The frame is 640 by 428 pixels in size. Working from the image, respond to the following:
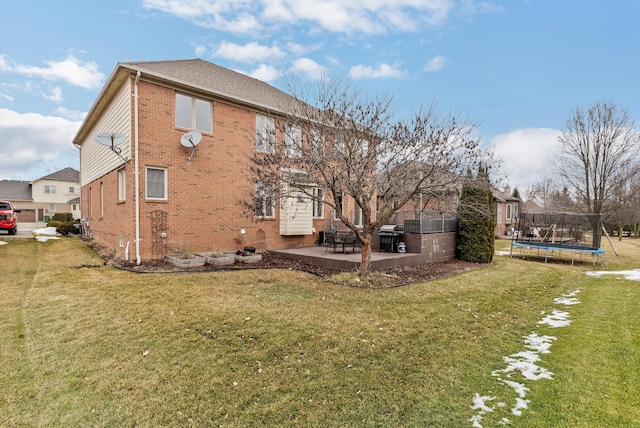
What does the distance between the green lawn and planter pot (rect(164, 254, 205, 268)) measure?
1631 millimetres

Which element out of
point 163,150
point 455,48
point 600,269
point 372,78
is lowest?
point 600,269

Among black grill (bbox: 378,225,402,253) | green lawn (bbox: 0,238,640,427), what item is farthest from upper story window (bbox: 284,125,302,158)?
black grill (bbox: 378,225,402,253)

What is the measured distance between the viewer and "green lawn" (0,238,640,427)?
2.83 meters

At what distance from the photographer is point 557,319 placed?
18.4 ft

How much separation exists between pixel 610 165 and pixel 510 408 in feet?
63.6

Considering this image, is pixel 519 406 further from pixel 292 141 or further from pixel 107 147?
pixel 107 147

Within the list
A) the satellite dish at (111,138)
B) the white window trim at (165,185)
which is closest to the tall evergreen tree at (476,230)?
the white window trim at (165,185)

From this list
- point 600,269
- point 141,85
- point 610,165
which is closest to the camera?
point 141,85

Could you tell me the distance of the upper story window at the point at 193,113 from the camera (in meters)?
10.3

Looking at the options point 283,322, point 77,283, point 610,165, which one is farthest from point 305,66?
point 610,165

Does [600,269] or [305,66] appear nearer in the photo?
[305,66]

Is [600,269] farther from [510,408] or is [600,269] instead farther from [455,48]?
[510,408]

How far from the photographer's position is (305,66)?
8305 millimetres

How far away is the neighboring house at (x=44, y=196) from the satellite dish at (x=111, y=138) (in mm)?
41130
